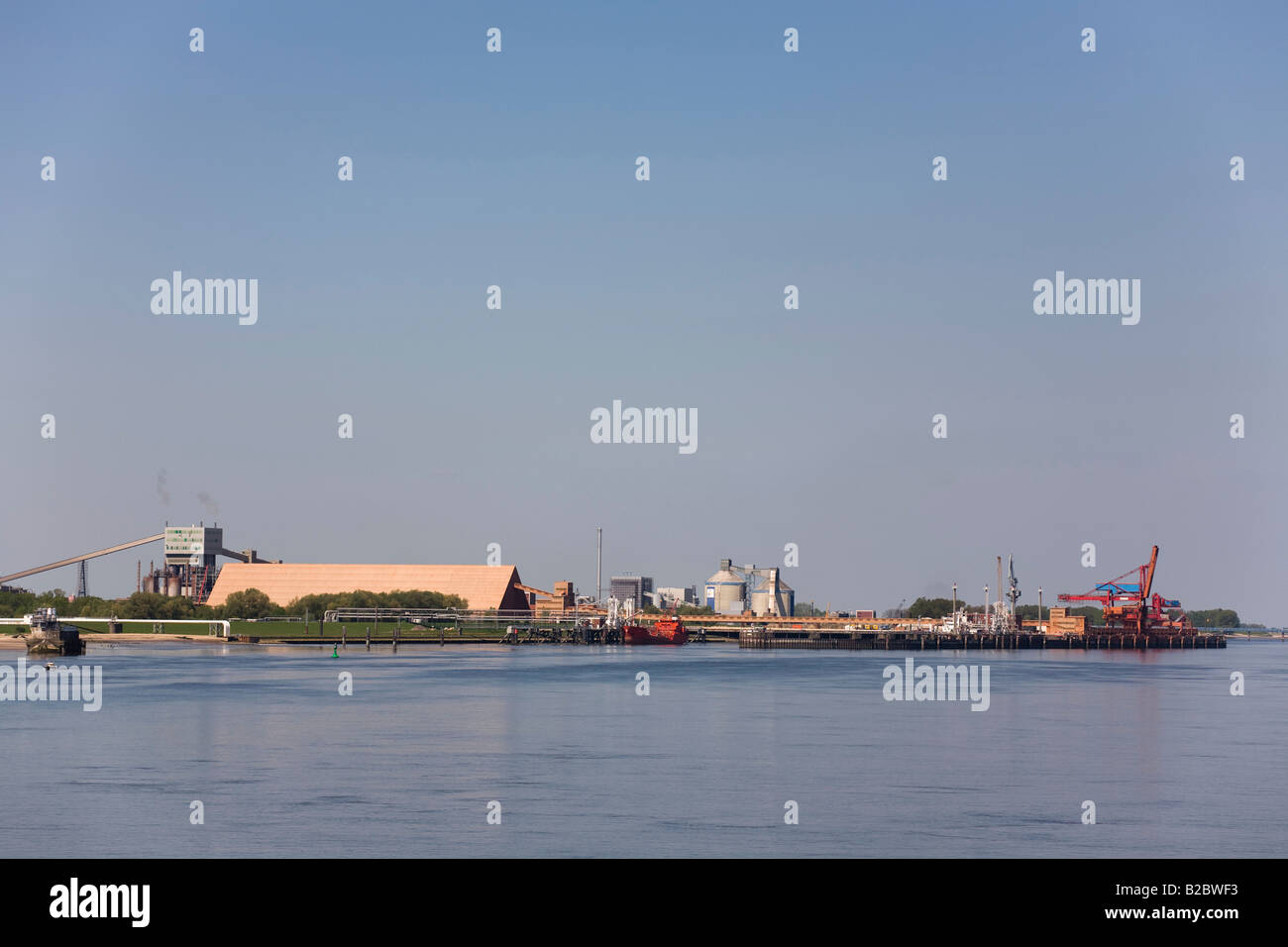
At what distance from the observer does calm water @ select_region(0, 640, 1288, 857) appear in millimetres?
33938

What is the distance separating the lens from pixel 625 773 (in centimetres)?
4606

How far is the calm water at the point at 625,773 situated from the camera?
1336 inches
